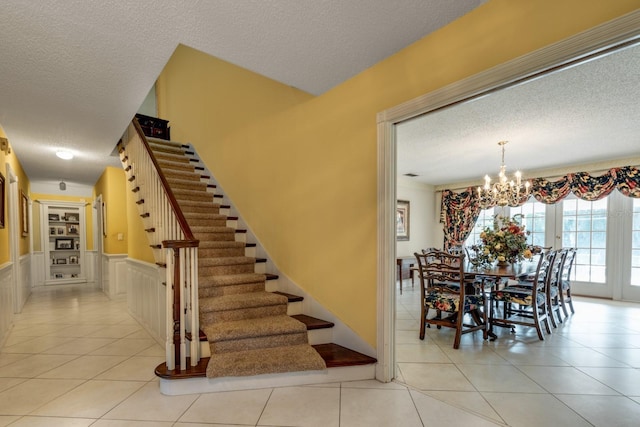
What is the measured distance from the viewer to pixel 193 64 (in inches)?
229

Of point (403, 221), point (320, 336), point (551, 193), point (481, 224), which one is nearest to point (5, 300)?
point (320, 336)

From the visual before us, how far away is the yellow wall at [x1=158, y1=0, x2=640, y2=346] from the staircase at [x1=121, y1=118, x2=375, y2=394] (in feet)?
0.92

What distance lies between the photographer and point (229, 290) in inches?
129

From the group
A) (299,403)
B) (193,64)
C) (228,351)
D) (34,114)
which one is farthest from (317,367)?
(193,64)

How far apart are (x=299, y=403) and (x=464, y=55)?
8.39 feet

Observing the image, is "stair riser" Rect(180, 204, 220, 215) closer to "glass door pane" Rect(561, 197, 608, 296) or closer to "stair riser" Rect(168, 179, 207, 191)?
"stair riser" Rect(168, 179, 207, 191)

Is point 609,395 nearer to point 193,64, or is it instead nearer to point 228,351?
point 228,351

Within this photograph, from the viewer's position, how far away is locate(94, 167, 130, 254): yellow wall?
6.06m

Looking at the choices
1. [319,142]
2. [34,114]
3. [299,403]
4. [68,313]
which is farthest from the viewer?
[68,313]

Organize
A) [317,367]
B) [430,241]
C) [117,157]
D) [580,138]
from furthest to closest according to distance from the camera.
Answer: [430,241]
[117,157]
[580,138]
[317,367]

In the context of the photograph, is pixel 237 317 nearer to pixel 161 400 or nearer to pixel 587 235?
pixel 161 400

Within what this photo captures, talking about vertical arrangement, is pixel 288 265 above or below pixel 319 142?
below

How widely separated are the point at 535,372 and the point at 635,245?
14.8 feet

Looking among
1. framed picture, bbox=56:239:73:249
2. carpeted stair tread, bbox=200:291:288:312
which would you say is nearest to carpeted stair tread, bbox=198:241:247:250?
carpeted stair tread, bbox=200:291:288:312
